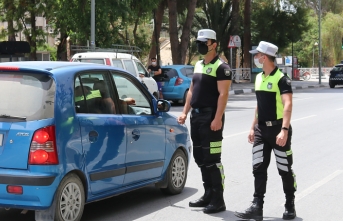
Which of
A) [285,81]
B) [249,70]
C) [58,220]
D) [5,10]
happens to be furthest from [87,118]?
[249,70]

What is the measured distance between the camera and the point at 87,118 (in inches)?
247

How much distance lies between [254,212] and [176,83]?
1783 centimetres

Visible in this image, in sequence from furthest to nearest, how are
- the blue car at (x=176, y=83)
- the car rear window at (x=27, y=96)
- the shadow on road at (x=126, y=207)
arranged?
the blue car at (x=176, y=83)
the shadow on road at (x=126, y=207)
the car rear window at (x=27, y=96)

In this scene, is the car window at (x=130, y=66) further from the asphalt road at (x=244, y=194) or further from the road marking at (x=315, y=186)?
the road marking at (x=315, y=186)

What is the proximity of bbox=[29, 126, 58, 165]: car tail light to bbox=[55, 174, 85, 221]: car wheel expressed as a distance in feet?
0.93

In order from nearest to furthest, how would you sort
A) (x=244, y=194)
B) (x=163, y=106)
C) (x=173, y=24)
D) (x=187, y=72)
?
(x=163, y=106) → (x=244, y=194) → (x=187, y=72) → (x=173, y=24)

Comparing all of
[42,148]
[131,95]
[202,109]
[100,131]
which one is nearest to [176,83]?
[131,95]

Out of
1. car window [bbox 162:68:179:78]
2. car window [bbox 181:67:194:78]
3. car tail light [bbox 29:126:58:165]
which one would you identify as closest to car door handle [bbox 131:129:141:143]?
car tail light [bbox 29:126:58:165]

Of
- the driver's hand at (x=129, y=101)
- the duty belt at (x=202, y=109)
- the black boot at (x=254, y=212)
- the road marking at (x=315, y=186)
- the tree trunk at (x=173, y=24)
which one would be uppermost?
the tree trunk at (x=173, y=24)

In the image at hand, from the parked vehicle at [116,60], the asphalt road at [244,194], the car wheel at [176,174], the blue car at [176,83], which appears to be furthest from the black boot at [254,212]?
the blue car at [176,83]

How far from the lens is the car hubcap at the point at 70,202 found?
19.7ft

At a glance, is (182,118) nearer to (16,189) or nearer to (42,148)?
(42,148)

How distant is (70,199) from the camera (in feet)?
20.0

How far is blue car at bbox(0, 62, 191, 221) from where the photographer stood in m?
5.81
